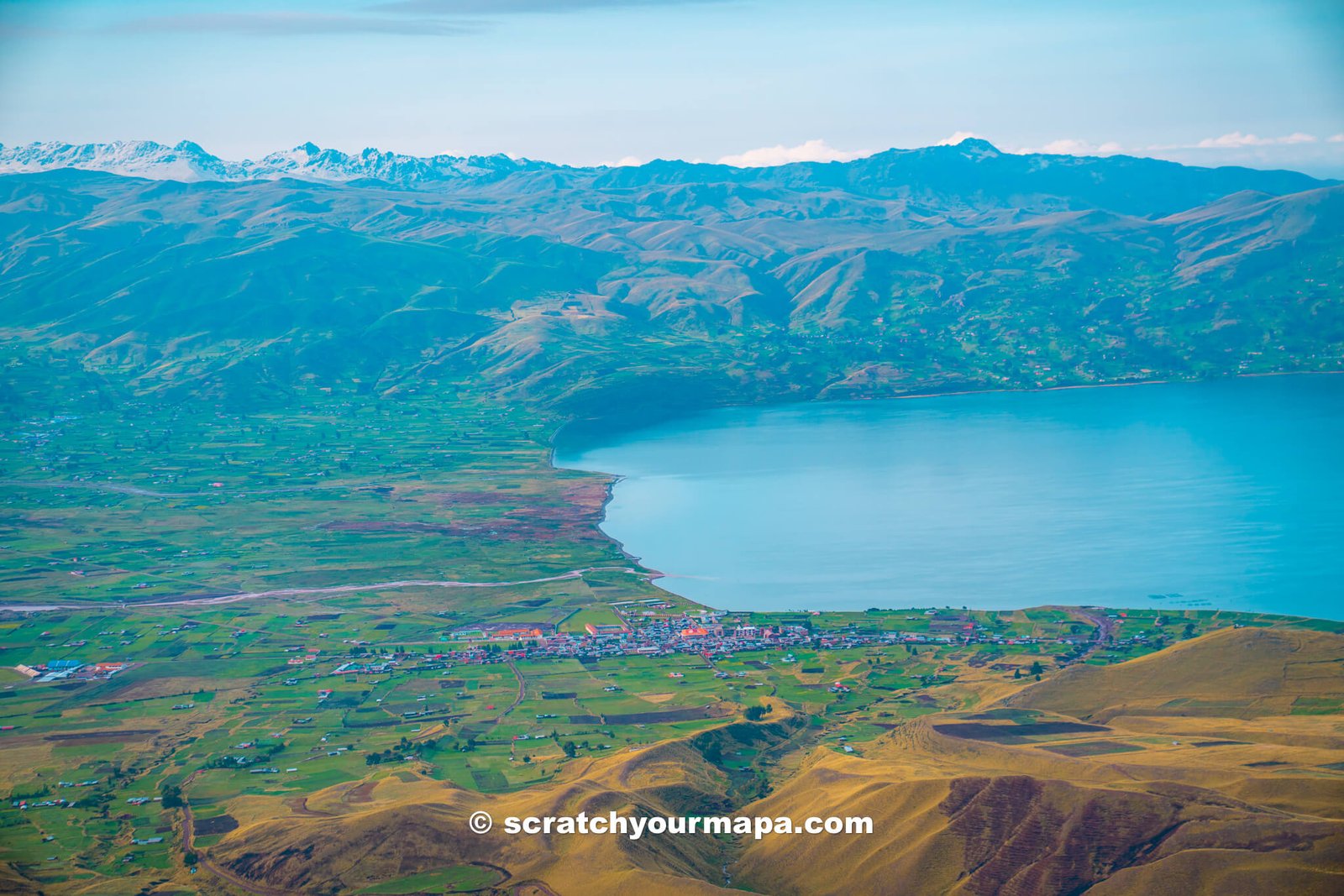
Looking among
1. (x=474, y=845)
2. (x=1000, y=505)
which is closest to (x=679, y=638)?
(x=474, y=845)

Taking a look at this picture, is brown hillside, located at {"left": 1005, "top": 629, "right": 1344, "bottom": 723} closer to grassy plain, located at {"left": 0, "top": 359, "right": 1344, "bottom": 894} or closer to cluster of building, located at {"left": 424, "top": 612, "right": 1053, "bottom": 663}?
grassy plain, located at {"left": 0, "top": 359, "right": 1344, "bottom": 894}

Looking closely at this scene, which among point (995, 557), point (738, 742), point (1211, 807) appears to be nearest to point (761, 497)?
point (995, 557)

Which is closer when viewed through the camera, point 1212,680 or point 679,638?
point 1212,680

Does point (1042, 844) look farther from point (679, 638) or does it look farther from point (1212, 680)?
point (679, 638)

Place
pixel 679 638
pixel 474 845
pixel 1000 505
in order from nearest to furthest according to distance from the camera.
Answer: pixel 474 845 → pixel 679 638 → pixel 1000 505

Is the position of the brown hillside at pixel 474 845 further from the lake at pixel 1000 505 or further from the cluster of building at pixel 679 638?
the lake at pixel 1000 505

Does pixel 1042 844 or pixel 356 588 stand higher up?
pixel 1042 844

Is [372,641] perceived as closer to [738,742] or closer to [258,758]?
[258,758]

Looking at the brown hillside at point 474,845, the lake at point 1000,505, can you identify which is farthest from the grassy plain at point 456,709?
the lake at point 1000,505
